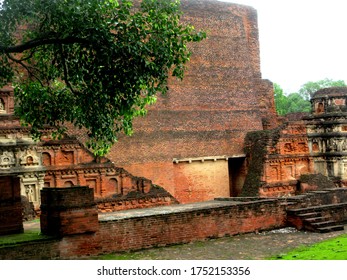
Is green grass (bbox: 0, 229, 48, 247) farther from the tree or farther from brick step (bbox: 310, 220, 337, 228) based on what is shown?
brick step (bbox: 310, 220, 337, 228)

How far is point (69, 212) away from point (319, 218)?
694cm

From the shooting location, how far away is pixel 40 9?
10.1 metres

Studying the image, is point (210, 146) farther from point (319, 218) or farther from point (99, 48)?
point (99, 48)

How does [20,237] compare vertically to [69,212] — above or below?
below

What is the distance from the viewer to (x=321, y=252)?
9062 mm

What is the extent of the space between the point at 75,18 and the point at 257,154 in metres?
16.0

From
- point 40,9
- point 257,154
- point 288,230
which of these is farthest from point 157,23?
point 257,154

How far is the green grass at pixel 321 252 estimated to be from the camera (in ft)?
27.7

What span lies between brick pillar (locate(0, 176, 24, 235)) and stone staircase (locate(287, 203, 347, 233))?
724 cm

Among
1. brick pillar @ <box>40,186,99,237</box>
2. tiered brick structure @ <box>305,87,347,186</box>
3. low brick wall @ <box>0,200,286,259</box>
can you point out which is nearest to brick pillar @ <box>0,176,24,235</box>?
brick pillar @ <box>40,186,99,237</box>

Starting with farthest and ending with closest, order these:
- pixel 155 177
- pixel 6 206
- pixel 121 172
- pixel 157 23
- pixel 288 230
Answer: pixel 155 177
pixel 121 172
pixel 288 230
pixel 157 23
pixel 6 206

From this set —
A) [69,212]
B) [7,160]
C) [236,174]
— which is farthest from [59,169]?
[236,174]

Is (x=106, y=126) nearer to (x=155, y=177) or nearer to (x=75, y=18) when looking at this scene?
(x=75, y=18)

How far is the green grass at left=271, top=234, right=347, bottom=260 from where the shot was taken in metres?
8.45
